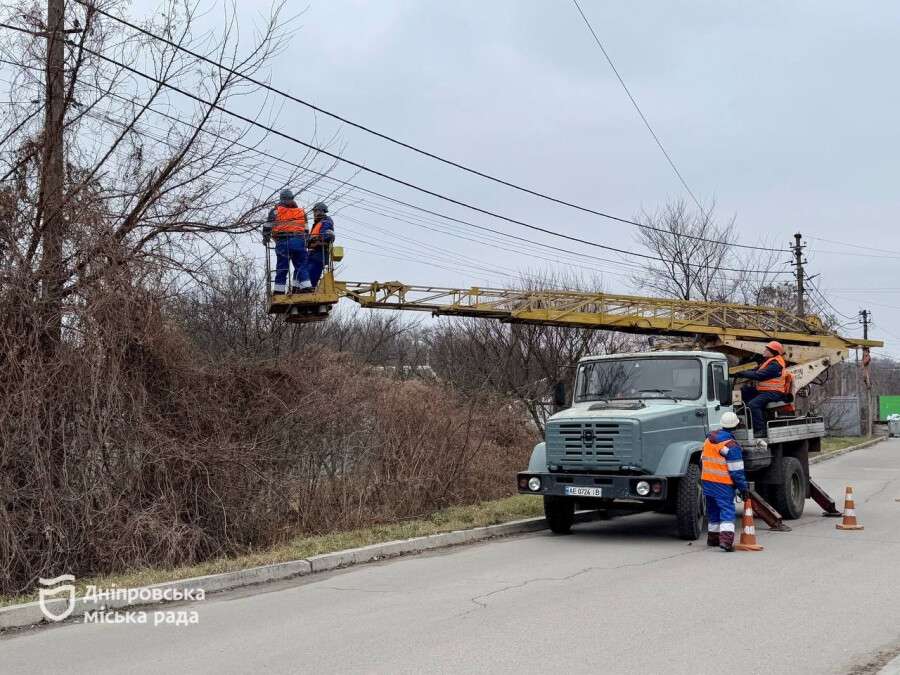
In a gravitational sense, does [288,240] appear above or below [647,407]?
above

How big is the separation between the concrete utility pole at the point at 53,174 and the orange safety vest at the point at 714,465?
784 cm

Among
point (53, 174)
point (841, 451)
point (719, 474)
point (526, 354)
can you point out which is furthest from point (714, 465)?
point (841, 451)

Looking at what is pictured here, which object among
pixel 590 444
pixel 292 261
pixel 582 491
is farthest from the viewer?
pixel 292 261

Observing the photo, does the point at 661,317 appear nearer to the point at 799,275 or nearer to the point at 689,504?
the point at 689,504

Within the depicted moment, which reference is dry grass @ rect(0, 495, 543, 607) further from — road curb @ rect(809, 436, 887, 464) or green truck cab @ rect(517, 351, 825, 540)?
road curb @ rect(809, 436, 887, 464)

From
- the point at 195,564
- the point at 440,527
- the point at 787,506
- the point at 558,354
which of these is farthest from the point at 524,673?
the point at 558,354

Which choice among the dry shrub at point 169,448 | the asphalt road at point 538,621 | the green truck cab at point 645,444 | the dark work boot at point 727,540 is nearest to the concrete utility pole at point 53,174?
the dry shrub at point 169,448

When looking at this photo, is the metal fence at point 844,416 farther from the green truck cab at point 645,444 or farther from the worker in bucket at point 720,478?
the worker in bucket at point 720,478

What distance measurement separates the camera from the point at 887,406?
61.8m

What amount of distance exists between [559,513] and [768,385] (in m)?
4.37

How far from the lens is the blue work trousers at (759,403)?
1337 centimetres

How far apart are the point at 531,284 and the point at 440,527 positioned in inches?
712

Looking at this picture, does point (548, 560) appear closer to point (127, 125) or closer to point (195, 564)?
point (195, 564)

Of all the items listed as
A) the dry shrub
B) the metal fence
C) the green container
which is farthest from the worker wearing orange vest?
the green container
